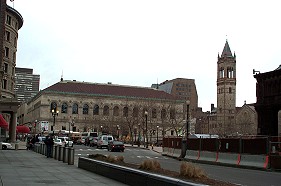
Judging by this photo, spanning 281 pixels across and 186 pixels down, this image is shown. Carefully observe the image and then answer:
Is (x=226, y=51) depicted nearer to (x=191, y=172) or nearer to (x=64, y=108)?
(x=64, y=108)

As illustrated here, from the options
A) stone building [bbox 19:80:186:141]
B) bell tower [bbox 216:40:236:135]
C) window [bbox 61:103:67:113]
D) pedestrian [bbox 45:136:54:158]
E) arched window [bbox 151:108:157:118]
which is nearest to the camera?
pedestrian [bbox 45:136:54:158]

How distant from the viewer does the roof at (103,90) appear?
13250 centimetres

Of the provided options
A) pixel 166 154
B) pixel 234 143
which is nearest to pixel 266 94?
pixel 166 154

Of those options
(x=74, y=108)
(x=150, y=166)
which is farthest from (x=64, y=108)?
(x=150, y=166)

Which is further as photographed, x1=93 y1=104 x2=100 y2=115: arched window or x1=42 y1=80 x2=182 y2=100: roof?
x1=93 y1=104 x2=100 y2=115: arched window

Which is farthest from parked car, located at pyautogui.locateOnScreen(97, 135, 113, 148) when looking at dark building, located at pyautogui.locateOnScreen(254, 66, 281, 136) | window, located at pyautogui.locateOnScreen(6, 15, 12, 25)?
window, located at pyautogui.locateOnScreen(6, 15, 12, 25)

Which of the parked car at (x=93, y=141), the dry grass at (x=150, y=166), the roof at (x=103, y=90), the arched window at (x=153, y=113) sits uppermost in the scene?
the roof at (x=103, y=90)

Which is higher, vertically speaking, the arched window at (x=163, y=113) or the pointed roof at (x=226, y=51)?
the pointed roof at (x=226, y=51)

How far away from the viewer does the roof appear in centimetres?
13250

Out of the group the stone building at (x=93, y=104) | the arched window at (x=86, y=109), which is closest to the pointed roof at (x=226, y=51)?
the stone building at (x=93, y=104)

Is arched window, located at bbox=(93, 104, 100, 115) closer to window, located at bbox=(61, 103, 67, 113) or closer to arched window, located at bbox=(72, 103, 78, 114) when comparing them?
arched window, located at bbox=(72, 103, 78, 114)

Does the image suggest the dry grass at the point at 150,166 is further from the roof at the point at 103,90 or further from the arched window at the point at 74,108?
the arched window at the point at 74,108

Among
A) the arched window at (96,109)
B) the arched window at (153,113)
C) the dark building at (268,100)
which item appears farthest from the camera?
the arched window at (96,109)

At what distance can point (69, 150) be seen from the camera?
74.5 feet
